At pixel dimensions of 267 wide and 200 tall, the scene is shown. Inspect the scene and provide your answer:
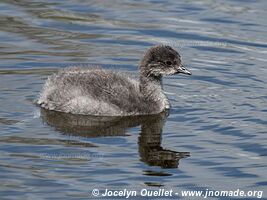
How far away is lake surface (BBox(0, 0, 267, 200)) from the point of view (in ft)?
36.7

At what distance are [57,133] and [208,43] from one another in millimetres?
5281

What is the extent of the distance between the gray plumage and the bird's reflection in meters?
0.13

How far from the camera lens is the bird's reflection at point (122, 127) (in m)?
12.1

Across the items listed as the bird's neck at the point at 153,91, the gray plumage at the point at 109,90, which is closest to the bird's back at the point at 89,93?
the gray plumage at the point at 109,90

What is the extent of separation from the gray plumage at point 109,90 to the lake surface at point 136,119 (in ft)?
0.60

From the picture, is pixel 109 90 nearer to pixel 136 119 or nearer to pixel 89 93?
pixel 89 93

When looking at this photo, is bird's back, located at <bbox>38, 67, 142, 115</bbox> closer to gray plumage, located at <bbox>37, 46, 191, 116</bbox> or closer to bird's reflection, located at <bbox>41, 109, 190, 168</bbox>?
gray plumage, located at <bbox>37, 46, 191, 116</bbox>

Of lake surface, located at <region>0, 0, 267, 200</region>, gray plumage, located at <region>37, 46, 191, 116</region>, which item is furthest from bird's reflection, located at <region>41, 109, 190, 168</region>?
gray plumage, located at <region>37, 46, 191, 116</region>

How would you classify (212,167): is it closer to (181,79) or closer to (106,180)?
(106,180)

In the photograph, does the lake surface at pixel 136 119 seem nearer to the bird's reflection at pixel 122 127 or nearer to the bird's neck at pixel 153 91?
the bird's reflection at pixel 122 127

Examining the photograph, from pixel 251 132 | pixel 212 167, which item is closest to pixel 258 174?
pixel 212 167

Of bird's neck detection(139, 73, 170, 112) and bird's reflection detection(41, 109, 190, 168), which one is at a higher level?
bird's neck detection(139, 73, 170, 112)

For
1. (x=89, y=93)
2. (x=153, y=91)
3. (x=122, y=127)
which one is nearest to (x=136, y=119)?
(x=122, y=127)

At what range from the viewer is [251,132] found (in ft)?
42.0
